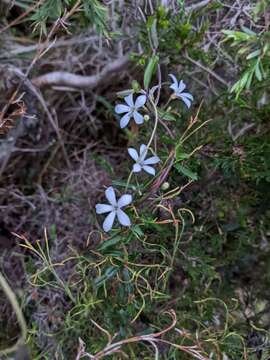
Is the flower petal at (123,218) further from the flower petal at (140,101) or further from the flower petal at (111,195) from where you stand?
the flower petal at (140,101)

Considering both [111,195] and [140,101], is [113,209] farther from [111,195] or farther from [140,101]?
[140,101]

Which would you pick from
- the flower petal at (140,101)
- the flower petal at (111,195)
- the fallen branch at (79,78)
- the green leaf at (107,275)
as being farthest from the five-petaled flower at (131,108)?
the fallen branch at (79,78)

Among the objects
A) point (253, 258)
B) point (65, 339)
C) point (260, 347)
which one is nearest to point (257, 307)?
point (253, 258)

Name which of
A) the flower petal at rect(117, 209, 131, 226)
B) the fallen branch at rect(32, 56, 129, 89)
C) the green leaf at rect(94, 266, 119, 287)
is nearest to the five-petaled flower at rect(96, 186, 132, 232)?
the flower petal at rect(117, 209, 131, 226)

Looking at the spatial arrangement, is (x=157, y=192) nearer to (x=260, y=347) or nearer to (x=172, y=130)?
(x=172, y=130)

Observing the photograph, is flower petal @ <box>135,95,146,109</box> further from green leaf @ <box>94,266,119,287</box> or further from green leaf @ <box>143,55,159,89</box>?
green leaf @ <box>94,266,119,287</box>
